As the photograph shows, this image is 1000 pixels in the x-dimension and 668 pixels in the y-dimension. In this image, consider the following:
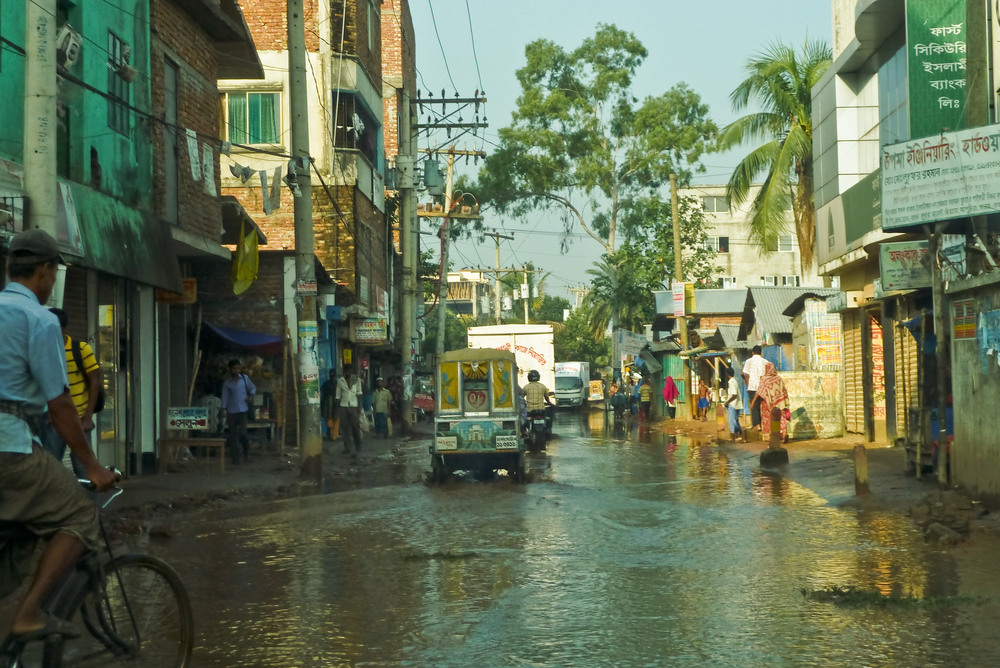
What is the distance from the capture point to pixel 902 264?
699 inches

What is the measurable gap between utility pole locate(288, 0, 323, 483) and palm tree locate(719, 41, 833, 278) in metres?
16.8

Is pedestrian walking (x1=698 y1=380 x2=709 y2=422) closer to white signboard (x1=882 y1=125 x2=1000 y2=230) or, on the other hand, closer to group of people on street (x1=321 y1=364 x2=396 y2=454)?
group of people on street (x1=321 y1=364 x2=396 y2=454)

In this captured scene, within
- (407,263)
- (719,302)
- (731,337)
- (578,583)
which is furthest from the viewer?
(719,302)

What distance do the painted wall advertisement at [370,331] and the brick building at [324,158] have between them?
30 millimetres

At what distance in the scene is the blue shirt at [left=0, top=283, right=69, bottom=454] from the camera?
4.62 m

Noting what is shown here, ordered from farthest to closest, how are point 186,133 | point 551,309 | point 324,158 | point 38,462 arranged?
1. point 551,309
2. point 324,158
3. point 186,133
4. point 38,462

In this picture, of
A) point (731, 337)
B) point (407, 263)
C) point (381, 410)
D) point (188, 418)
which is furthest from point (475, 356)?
point (731, 337)

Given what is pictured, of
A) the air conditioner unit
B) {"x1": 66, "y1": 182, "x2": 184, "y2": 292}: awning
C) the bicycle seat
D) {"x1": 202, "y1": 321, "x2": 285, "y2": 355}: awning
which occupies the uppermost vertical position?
the air conditioner unit

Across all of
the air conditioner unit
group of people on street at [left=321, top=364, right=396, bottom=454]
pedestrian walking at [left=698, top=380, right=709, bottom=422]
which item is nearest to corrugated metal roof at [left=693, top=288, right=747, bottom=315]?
pedestrian walking at [left=698, top=380, right=709, bottom=422]

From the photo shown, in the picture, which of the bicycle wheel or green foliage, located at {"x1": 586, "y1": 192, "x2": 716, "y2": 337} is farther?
green foliage, located at {"x1": 586, "y1": 192, "x2": 716, "y2": 337}

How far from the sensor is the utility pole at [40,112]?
10.9 meters

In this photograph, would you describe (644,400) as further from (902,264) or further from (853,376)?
(902,264)

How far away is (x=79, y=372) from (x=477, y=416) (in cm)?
754

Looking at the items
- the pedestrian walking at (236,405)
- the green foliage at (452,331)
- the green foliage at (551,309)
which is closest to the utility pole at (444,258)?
the pedestrian walking at (236,405)
